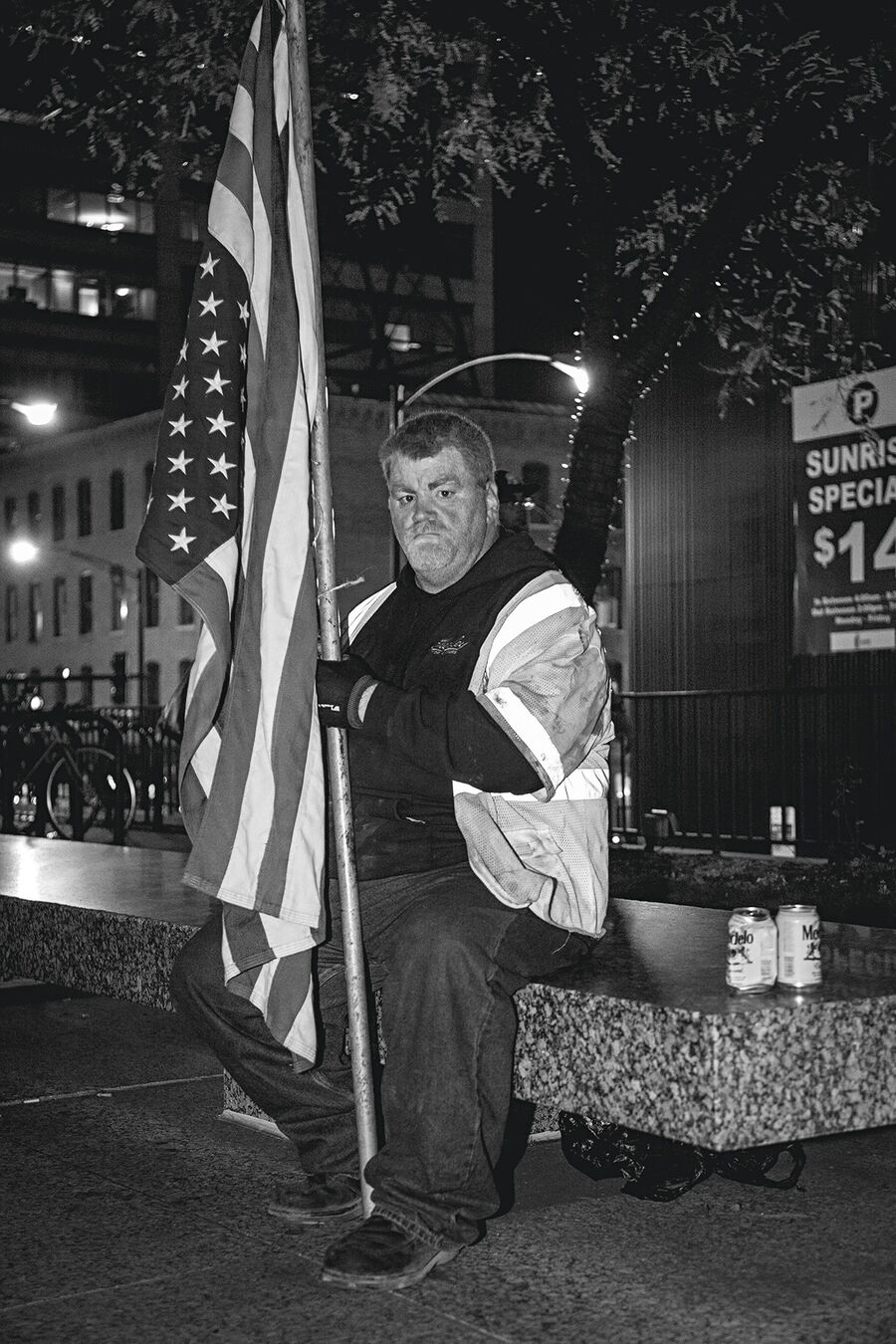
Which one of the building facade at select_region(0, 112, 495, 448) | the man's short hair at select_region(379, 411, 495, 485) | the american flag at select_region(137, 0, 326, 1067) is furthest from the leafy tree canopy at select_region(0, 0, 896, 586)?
the building facade at select_region(0, 112, 495, 448)

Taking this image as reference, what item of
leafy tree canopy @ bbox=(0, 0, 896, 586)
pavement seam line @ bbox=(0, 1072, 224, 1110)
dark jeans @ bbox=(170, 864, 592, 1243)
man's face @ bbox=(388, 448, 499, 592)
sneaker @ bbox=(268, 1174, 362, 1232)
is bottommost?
pavement seam line @ bbox=(0, 1072, 224, 1110)

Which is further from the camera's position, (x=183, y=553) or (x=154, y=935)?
(x=154, y=935)

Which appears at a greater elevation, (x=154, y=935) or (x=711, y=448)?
(x=711, y=448)

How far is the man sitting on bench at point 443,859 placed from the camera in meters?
4.11

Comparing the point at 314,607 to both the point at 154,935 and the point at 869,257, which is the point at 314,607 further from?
the point at 869,257

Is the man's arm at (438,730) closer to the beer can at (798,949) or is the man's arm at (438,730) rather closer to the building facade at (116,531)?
the beer can at (798,949)

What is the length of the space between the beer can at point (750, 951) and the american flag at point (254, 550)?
1050mm

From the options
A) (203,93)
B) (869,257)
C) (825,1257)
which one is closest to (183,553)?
(825,1257)

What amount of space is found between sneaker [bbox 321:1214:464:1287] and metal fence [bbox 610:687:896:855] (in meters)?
9.18

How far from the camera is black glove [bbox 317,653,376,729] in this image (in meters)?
4.47

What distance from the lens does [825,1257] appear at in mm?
4305

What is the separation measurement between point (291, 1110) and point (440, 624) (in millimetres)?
1331

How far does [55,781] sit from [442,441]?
10.1m

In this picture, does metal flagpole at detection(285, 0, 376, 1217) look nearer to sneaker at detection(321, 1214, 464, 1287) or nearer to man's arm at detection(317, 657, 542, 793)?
man's arm at detection(317, 657, 542, 793)
